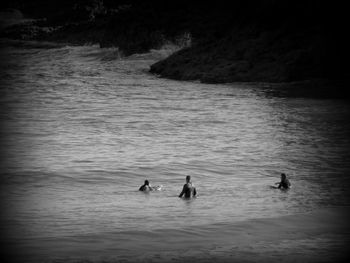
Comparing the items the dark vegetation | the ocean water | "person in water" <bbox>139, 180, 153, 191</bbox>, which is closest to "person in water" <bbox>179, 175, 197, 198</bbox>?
the ocean water

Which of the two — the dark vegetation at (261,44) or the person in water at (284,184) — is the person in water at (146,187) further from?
Result: the dark vegetation at (261,44)

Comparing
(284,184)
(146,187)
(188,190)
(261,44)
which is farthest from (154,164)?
(261,44)

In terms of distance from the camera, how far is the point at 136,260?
18.2 metres

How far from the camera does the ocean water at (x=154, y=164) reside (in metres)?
20.5

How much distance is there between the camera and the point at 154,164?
32625 mm

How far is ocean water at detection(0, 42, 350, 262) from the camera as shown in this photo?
20.5 metres

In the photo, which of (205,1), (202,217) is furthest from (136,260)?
(205,1)

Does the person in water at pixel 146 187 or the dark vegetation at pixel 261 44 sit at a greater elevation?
the dark vegetation at pixel 261 44

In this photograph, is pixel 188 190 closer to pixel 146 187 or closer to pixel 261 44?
pixel 146 187

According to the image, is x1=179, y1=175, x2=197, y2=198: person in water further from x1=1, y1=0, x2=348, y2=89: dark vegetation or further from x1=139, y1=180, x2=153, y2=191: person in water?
x1=1, y1=0, x2=348, y2=89: dark vegetation

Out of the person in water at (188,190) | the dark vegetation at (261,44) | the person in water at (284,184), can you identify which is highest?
the dark vegetation at (261,44)

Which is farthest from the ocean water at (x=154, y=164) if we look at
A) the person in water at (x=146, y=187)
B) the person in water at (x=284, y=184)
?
the person in water at (x=284, y=184)

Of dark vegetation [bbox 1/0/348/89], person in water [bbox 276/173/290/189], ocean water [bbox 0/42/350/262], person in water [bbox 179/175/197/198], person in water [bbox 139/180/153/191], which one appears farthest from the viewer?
dark vegetation [bbox 1/0/348/89]

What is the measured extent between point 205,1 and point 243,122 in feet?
130
